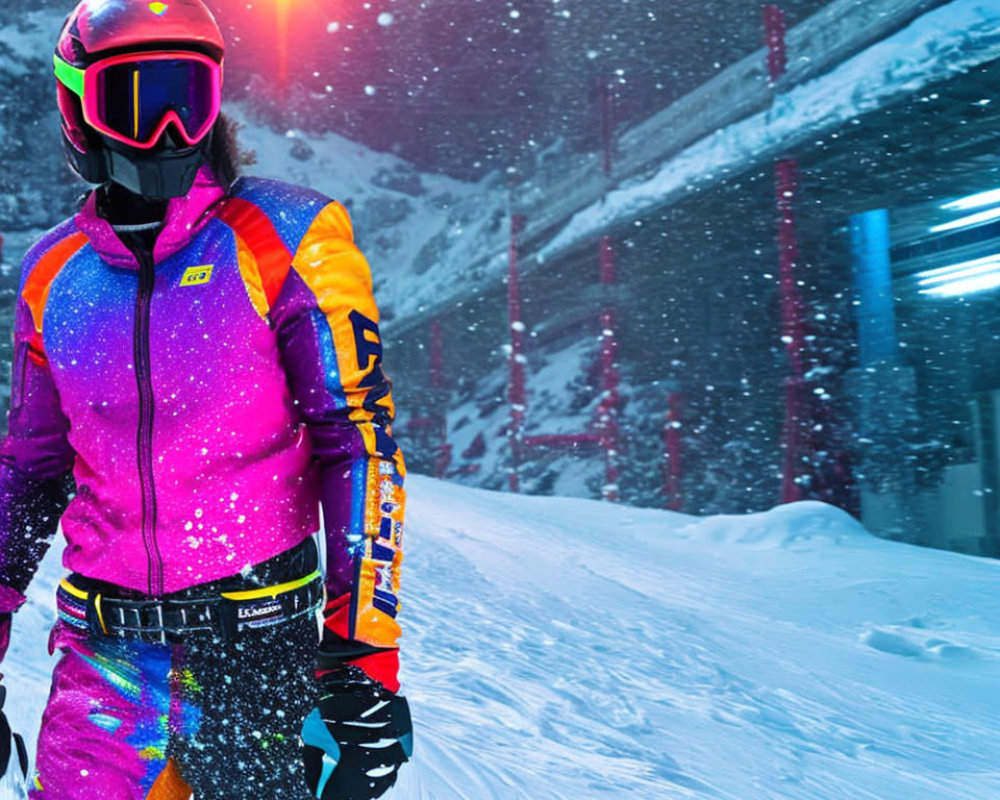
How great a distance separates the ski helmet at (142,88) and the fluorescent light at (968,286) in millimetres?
9788

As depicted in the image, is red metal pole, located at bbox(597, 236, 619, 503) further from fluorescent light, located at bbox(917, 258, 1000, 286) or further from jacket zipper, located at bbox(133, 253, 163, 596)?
jacket zipper, located at bbox(133, 253, 163, 596)

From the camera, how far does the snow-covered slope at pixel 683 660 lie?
293 centimetres

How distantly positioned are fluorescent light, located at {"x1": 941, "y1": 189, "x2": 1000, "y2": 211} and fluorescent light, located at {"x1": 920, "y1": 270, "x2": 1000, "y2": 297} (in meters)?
0.70

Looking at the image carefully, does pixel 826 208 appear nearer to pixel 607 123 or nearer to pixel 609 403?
pixel 607 123

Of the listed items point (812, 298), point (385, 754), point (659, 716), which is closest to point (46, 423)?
point (385, 754)

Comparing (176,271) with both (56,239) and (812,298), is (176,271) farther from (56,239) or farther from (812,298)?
(812,298)

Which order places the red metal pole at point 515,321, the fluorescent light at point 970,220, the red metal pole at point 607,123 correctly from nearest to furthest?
the fluorescent light at point 970,220 → the red metal pole at point 607,123 → the red metal pole at point 515,321

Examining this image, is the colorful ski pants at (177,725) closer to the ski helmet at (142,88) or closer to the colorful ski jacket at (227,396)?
the colorful ski jacket at (227,396)

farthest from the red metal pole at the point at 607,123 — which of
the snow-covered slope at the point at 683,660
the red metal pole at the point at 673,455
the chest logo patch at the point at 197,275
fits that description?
the chest logo patch at the point at 197,275

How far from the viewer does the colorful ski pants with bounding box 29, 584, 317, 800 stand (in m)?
1.12

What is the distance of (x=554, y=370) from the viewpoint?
62.2 ft

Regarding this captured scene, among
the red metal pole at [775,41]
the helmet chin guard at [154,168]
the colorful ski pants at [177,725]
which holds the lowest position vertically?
the colorful ski pants at [177,725]

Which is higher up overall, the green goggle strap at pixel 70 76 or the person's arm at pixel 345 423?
the green goggle strap at pixel 70 76

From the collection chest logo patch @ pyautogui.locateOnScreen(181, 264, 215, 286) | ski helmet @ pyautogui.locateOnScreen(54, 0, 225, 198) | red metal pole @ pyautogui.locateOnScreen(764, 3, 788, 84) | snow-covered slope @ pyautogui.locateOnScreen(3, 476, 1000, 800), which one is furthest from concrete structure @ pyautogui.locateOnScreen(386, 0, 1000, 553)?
chest logo patch @ pyautogui.locateOnScreen(181, 264, 215, 286)
